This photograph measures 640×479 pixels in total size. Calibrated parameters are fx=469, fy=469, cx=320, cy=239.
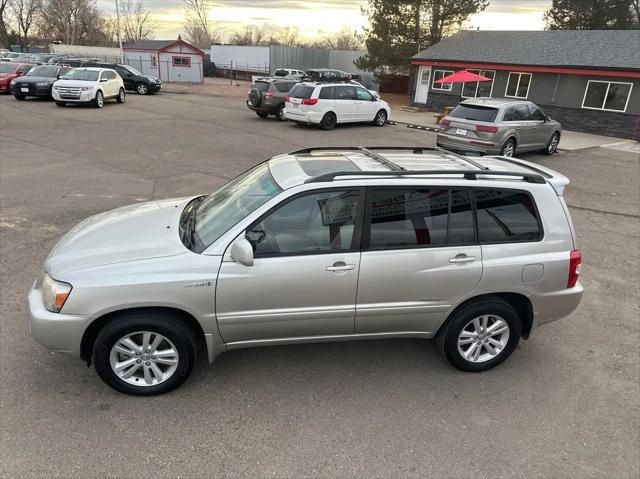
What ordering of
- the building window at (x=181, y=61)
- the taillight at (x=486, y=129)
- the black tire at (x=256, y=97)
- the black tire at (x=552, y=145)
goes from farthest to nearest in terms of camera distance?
the building window at (x=181, y=61) < the black tire at (x=256, y=97) < the black tire at (x=552, y=145) < the taillight at (x=486, y=129)

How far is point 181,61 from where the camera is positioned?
4112 cm

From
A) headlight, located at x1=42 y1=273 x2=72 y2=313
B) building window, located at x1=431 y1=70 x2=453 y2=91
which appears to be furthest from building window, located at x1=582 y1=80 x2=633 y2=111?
headlight, located at x1=42 y1=273 x2=72 y2=313

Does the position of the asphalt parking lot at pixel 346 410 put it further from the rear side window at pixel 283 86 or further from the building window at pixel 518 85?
the building window at pixel 518 85

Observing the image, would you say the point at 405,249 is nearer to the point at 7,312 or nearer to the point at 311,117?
the point at 7,312

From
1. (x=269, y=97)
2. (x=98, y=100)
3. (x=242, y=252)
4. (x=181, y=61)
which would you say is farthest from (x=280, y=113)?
(x=181, y=61)

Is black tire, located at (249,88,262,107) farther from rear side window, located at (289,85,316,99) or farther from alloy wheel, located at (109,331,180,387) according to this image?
alloy wheel, located at (109,331,180,387)

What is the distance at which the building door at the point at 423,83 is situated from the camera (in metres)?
27.7

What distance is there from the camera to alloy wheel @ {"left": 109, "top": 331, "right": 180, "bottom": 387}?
3.30 m

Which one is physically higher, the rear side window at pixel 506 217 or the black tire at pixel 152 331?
the rear side window at pixel 506 217

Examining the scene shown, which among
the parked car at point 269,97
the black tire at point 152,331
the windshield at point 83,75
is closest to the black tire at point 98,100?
the windshield at point 83,75

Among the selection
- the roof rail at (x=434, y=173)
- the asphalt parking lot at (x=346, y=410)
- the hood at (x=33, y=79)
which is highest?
the roof rail at (x=434, y=173)

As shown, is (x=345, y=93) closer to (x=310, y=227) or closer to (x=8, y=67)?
(x=310, y=227)

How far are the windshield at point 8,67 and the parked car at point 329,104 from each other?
1485cm

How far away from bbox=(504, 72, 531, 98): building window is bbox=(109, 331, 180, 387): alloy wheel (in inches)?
947
